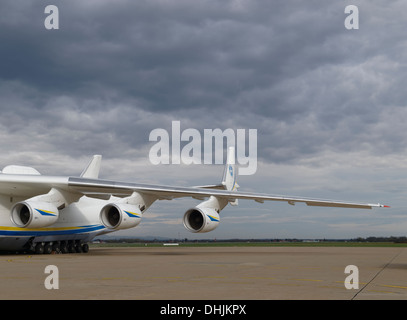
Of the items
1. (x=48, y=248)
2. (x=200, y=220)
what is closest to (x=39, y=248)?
(x=48, y=248)

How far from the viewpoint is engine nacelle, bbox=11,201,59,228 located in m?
18.2

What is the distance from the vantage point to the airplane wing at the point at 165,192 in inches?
780

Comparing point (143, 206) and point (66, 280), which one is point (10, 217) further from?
point (66, 280)

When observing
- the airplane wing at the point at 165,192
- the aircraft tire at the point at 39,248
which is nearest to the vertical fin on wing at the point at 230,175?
the airplane wing at the point at 165,192

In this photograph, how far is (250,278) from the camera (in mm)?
10164

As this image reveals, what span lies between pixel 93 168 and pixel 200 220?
929 cm

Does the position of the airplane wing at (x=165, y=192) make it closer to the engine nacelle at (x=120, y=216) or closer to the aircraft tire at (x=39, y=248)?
the engine nacelle at (x=120, y=216)

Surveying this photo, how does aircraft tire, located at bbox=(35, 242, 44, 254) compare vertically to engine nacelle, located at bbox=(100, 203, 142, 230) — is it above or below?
below

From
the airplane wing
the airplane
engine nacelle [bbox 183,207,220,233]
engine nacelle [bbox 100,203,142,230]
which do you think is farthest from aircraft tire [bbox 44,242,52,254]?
engine nacelle [bbox 183,207,220,233]

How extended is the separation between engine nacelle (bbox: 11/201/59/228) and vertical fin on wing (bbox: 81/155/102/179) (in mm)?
8086

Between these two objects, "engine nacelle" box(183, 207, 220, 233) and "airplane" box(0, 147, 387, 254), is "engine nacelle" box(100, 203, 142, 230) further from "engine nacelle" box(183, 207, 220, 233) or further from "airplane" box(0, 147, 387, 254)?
"engine nacelle" box(183, 207, 220, 233)

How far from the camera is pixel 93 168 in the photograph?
27562mm

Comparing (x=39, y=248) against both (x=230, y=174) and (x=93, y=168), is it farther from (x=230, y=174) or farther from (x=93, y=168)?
(x=230, y=174)
